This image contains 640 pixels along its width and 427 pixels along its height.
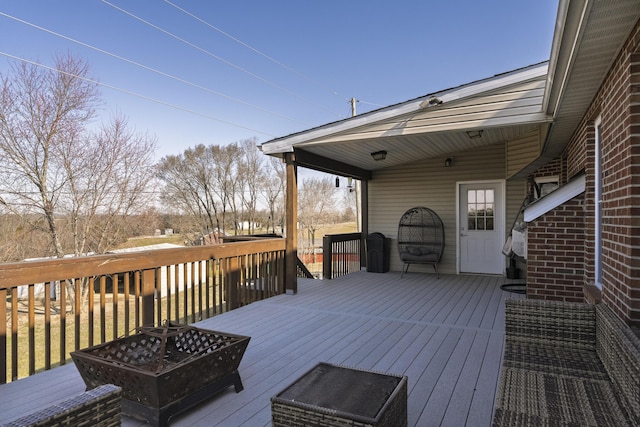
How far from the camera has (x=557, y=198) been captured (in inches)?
150

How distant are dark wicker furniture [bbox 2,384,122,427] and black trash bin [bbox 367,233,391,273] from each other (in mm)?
6737

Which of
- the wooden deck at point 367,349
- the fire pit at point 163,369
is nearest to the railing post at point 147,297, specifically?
the wooden deck at point 367,349

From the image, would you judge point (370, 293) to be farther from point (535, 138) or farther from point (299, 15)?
point (299, 15)

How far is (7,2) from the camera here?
7535 mm

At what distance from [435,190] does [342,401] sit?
21.6 ft

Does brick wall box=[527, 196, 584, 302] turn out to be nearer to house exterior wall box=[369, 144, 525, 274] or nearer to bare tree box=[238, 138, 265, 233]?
house exterior wall box=[369, 144, 525, 274]

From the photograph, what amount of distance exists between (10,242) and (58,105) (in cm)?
358

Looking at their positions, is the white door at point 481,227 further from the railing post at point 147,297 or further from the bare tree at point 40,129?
the bare tree at point 40,129

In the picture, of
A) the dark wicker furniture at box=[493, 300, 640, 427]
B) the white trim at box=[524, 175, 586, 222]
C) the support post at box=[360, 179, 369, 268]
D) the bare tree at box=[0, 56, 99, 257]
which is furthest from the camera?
the bare tree at box=[0, 56, 99, 257]

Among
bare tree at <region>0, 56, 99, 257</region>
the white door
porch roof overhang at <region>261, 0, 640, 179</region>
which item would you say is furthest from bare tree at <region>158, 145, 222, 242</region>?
the white door

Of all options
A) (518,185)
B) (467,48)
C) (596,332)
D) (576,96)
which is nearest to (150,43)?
(467,48)

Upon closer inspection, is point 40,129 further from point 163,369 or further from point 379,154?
point 163,369

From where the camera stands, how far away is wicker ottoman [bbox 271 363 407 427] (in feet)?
4.85

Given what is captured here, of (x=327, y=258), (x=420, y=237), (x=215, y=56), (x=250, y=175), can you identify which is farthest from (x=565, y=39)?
(x=250, y=175)
